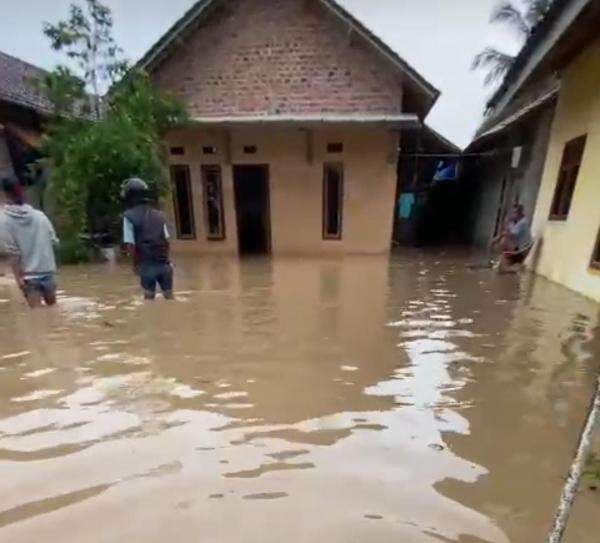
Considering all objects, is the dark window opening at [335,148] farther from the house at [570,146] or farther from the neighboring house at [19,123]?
the neighboring house at [19,123]

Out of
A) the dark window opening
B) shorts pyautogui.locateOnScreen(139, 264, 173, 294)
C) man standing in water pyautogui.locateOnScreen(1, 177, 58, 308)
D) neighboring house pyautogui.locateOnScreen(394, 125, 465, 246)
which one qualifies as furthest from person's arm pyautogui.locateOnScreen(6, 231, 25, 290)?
neighboring house pyautogui.locateOnScreen(394, 125, 465, 246)

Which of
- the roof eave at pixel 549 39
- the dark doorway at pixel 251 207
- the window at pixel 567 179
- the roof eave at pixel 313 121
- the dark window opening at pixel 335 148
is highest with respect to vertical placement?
the roof eave at pixel 549 39

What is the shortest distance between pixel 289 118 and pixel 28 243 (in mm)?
6930

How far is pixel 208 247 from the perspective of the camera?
41.6 feet

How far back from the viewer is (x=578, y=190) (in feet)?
24.5

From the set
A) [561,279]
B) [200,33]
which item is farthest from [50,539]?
[200,33]

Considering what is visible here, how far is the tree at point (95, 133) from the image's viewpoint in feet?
33.0

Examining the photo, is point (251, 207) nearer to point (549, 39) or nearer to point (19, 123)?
point (19, 123)

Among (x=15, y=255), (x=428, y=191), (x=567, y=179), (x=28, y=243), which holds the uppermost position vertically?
(x=567, y=179)

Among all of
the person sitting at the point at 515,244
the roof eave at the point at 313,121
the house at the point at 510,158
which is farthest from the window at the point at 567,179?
the roof eave at the point at 313,121

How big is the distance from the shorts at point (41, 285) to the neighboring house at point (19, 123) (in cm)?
780

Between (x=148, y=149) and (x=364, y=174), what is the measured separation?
501 cm

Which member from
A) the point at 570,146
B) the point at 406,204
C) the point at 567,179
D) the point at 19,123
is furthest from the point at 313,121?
the point at 19,123

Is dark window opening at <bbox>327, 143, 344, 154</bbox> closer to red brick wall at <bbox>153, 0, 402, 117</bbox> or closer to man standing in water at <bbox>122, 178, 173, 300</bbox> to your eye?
red brick wall at <bbox>153, 0, 402, 117</bbox>
